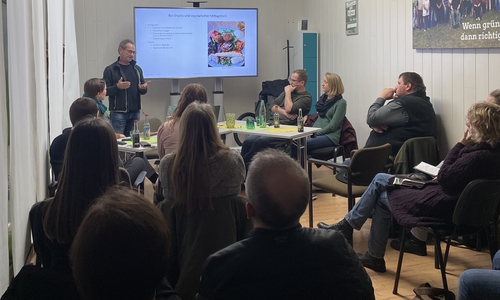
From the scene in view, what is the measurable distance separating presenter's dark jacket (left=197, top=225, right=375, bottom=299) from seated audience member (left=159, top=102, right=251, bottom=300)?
0.88m

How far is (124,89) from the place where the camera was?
661 cm

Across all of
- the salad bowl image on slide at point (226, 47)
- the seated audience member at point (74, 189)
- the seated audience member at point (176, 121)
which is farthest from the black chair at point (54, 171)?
the salad bowl image on slide at point (226, 47)

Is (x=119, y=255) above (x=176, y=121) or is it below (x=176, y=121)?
below

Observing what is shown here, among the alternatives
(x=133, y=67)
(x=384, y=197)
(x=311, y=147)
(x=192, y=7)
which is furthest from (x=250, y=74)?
(x=384, y=197)

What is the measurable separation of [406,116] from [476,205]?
183cm

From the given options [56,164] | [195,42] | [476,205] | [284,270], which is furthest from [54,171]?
[195,42]

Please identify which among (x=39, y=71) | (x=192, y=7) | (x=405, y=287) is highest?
(x=192, y=7)

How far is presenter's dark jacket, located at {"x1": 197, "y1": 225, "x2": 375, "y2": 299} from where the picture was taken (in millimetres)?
1557

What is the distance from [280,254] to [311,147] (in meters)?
4.27

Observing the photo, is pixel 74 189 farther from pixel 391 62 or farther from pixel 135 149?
pixel 391 62

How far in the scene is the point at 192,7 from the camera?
24.8ft

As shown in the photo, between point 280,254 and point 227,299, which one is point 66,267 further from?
point 280,254

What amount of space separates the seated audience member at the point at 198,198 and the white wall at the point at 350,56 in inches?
110

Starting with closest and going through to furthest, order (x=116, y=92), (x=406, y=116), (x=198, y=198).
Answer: (x=198, y=198)
(x=406, y=116)
(x=116, y=92)
